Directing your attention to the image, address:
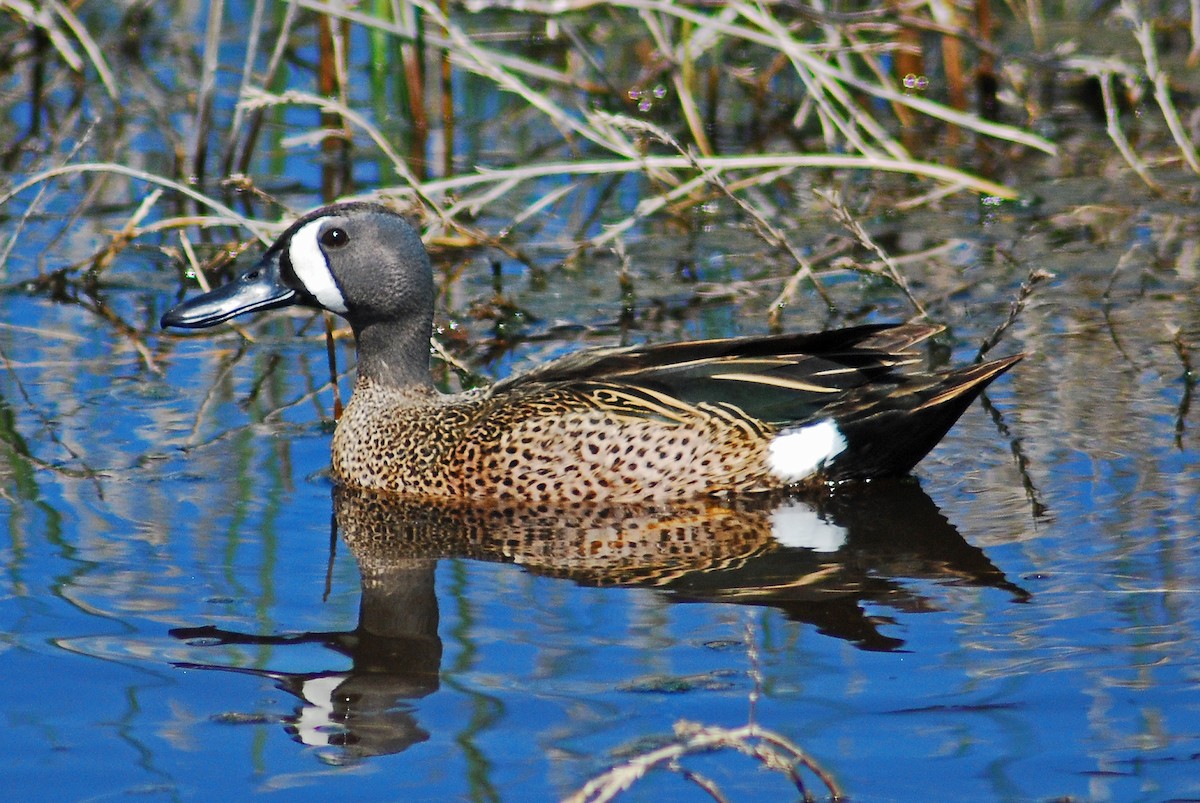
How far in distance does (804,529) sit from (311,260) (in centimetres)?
185

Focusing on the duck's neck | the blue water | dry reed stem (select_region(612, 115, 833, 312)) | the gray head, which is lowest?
the blue water

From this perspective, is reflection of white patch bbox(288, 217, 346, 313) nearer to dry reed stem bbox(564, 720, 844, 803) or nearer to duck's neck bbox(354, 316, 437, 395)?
duck's neck bbox(354, 316, 437, 395)

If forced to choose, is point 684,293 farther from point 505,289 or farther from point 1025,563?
point 1025,563

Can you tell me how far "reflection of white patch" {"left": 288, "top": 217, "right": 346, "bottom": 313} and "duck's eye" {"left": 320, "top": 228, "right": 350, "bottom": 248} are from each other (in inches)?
1.0

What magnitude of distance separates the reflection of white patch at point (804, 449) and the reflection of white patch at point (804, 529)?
12 centimetres

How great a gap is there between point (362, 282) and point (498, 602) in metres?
1.70

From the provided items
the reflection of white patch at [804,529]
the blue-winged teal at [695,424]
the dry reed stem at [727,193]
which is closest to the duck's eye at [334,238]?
the blue-winged teal at [695,424]

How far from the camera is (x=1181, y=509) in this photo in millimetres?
5289

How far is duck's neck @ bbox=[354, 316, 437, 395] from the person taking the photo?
6.27 meters

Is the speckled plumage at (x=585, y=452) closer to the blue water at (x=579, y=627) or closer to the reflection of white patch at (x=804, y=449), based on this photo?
the reflection of white patch at (x=804, y=449)


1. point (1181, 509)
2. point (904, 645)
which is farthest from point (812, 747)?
point (1181, 509)

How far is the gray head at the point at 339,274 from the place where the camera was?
20.1 feet

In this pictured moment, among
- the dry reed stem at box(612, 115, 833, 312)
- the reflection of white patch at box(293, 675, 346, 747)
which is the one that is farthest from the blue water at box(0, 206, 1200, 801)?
the dry reed stem at box(612, 115, 833, 312)

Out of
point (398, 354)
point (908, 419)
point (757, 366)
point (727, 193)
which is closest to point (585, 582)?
point (757, 366)
